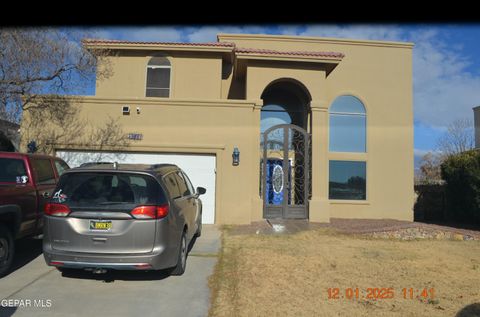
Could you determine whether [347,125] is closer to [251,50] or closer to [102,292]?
[251,50]

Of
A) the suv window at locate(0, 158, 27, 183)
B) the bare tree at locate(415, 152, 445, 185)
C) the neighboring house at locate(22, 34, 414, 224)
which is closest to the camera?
the suv window at locate(0, 158, 27, 183)

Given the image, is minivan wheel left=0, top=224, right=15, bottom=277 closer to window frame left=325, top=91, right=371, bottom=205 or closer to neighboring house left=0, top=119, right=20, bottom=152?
neighboring house left=0, top=119, right=20, bottom=152

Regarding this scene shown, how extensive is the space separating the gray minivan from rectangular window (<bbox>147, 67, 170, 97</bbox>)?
8.99 m

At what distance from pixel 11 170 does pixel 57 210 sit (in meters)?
2.04

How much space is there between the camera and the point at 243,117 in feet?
40.7

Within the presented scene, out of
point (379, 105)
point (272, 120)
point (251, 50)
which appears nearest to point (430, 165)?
point (379, 105)

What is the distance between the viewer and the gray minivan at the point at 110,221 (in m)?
5.39

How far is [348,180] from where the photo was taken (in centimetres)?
1492

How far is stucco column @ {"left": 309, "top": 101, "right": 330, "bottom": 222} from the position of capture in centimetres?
1284

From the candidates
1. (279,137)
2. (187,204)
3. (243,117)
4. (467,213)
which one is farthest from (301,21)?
(467,213)

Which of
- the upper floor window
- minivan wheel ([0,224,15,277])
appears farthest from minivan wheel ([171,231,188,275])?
the upper floor window

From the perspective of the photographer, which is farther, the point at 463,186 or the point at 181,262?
the point at 463,186

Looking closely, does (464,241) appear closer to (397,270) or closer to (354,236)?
(354,236)

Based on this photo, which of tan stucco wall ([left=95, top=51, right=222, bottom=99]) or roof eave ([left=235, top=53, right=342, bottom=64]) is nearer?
roof eave ([left=235, top=53, right=342, bottom=64])
